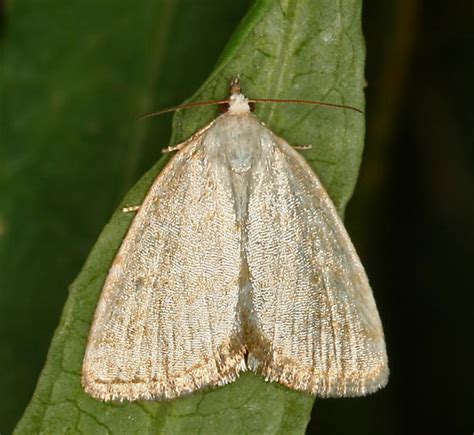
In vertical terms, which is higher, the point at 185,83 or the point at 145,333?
the point at 185,83

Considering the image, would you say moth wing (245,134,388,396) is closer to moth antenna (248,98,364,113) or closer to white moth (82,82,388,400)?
white moth (82,82,388,400)

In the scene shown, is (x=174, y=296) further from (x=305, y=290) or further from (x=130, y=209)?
(x=305, y=290)

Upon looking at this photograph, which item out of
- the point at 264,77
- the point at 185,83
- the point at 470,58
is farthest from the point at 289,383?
the point at 470,58

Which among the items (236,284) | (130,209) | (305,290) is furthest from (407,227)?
(130,209)

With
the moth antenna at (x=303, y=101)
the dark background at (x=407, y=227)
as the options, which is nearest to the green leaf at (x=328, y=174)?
the moth antenna at (x=303, y=101)

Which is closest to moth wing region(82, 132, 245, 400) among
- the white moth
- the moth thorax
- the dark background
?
the white moth

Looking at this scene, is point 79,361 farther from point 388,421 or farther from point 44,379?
point 388,421

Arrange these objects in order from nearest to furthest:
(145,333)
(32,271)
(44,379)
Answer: (44,379)
(145,333)
(32,271)
